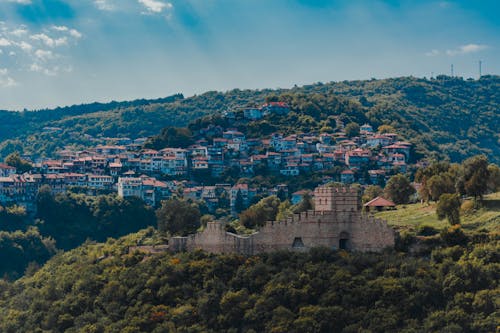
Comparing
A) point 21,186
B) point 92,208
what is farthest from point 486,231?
point 21,186

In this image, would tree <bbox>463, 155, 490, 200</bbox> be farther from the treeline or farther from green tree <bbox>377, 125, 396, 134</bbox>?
green tree <bbox>377, 125, 396, 134</bbox>

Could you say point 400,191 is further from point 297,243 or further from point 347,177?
point 347,177

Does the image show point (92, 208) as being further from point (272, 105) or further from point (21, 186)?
point (272, 105)

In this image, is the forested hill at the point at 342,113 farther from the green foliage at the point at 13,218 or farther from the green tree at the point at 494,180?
the green tree at the point at 494,180

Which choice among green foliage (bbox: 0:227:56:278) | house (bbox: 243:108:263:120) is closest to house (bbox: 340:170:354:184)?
house (bbox: 243:108:263:120)

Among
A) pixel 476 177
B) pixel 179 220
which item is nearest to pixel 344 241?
pixel 476 177
